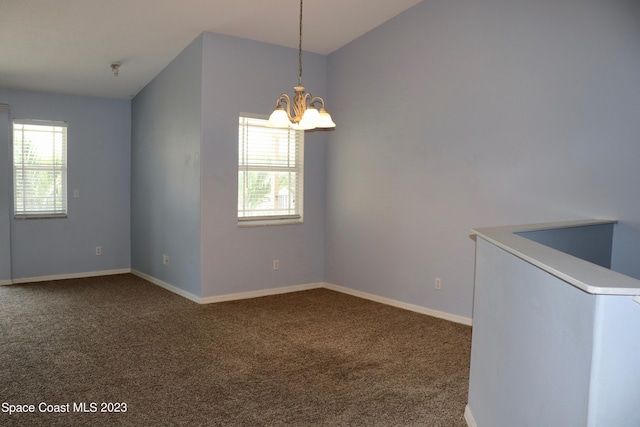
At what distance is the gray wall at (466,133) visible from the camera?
378 centimetres

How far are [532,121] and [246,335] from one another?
3079 mm

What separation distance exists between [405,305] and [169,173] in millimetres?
3123

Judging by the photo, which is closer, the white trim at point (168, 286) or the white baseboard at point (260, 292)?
the white baseboard at point (260, 292)

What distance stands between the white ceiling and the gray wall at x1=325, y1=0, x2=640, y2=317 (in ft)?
1.60

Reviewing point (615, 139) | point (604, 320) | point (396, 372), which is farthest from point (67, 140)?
point (604, 320)

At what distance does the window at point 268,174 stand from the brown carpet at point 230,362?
1.04 meters

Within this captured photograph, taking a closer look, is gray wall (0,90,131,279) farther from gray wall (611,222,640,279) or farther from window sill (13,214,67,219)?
gray wall (611,222,640,279)

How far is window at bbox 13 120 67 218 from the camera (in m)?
6.05

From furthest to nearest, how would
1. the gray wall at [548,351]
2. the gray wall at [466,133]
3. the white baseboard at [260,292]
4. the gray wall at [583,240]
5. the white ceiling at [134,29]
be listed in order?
the white baseboard at [260,292], the white ceiling at [134,29], the gray wall at [466,133], the gray wall at [583,240], the gray wall at [548,351]

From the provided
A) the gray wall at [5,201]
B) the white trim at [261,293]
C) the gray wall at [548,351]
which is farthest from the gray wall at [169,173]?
the gray wall at [548,351]

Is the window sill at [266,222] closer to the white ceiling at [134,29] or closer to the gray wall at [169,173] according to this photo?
the gray wall at [169,173]

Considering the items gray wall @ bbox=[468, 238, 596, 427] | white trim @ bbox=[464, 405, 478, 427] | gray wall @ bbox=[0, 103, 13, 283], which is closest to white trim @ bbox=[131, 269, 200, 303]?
gray wall @ bbox=[0, 103, 13, 283]

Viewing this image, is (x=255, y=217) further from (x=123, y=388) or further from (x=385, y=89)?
(x=123, y=388)

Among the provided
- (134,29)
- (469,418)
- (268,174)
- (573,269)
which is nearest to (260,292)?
(268,174)
